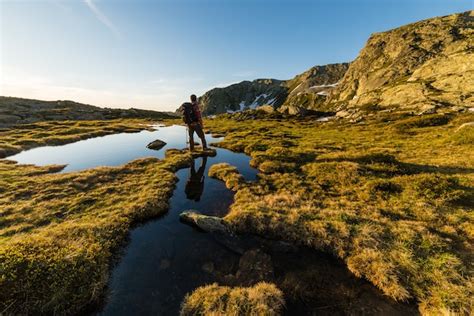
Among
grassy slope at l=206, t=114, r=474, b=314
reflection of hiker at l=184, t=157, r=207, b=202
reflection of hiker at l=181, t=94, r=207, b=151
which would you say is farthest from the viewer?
reflection of hiker at l=181, t=94, r=207, b=151

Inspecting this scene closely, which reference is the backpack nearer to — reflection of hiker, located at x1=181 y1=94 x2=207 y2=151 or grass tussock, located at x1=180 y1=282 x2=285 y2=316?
reflection of hiker, located at x1=181 y1=94 x2=207 y2=151

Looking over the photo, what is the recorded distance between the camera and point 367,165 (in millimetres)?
19844

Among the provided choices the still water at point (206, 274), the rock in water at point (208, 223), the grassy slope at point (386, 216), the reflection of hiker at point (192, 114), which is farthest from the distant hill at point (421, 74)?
the rock in water at point (208, 223)

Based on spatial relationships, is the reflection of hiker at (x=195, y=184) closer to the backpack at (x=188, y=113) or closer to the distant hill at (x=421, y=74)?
the backpack at (x=188, y=113)

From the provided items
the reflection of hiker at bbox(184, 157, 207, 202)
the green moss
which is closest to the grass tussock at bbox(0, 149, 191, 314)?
the reflection of hiker at bbox(184, 157, 207, 202)

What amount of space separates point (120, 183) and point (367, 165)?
79.9ft

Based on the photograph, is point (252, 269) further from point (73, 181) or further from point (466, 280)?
point (73, 181)

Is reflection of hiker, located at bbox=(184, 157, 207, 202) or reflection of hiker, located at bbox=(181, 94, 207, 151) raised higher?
reflection of hiker, located at bbox=(181, 94, 207, 151)

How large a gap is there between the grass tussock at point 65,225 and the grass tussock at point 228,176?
4.45 meters

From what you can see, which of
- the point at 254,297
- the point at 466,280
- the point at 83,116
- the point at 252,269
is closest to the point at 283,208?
the point at 252,269

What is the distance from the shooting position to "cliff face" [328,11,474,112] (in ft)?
310

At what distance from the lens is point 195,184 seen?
1994 cm

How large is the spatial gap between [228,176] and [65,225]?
42.5ft

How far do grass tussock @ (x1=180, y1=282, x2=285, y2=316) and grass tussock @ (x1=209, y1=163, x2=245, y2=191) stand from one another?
10701mm
